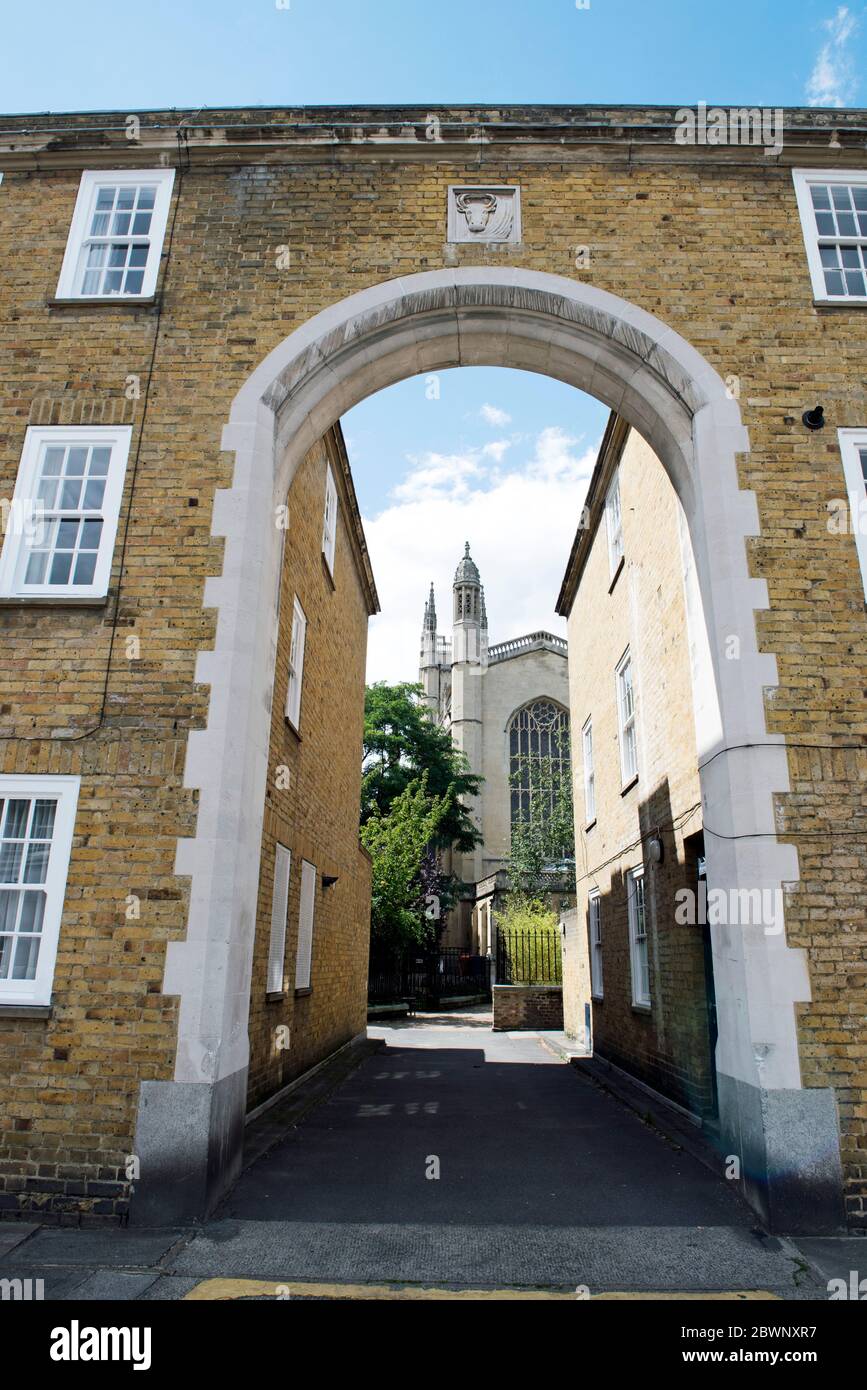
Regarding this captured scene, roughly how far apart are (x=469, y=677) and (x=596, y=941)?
3363 cm

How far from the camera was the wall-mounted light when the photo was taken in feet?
24.0

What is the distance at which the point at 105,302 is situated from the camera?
25.7 feet

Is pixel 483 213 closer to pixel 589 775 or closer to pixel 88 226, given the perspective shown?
pixel 88 226

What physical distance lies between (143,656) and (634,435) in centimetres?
814

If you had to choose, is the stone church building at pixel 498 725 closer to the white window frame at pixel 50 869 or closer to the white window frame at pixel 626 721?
the white window frame at pixel 626 721

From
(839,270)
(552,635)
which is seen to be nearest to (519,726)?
(552,635)

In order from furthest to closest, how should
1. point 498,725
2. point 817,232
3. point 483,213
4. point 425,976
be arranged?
1. point 498,725
2. point 425,976
3. point 483,213
4. point 817,232

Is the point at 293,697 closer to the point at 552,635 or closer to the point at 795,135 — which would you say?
the point at 795,135

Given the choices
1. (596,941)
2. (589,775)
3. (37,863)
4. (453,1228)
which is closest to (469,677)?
(589,775)

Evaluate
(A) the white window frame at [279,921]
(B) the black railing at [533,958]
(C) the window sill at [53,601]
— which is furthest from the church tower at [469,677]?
(C) the window sill at [53,601]

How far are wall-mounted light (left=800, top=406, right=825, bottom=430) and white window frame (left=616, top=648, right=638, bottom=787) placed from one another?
4991mm

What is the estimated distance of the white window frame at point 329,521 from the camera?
1265cm

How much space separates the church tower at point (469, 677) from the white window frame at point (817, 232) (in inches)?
1528

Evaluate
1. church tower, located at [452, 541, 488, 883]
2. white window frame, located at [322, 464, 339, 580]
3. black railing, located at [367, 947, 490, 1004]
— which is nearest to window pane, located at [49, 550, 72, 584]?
Answer: white window frame, located at [322, 464, 339, 580]
